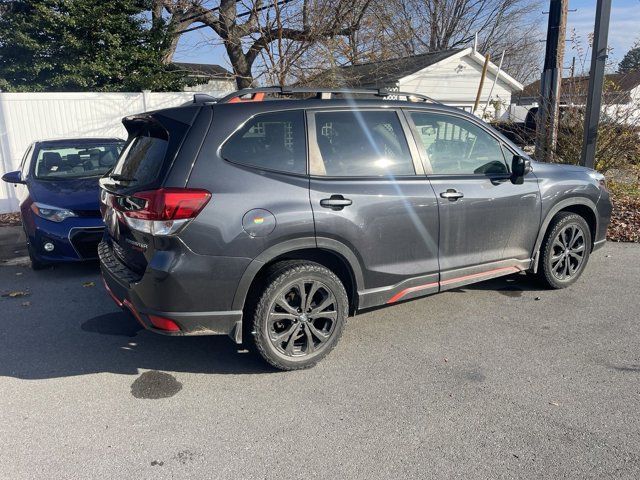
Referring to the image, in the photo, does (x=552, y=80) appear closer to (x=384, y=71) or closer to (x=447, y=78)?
(x=384, y=71)

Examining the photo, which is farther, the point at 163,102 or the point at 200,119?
the point at 163,102

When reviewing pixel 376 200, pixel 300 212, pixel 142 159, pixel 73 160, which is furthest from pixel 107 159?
pixel 376 200

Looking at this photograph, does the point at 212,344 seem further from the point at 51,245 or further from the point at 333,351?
the point at 51,245

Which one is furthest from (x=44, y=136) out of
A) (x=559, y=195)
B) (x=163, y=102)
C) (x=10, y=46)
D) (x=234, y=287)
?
(x=559, y=195)

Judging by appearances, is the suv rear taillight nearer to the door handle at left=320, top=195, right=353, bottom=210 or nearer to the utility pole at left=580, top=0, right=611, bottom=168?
the door handle at left=320, top=195, right=353, bottom=210

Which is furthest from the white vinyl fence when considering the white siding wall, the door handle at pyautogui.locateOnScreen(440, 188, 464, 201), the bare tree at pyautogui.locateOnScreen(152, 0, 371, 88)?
the white siding wall

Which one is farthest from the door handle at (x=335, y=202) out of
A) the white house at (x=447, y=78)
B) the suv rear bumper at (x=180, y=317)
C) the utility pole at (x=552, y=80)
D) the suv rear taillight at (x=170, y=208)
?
the white house at (x=447, y=78)

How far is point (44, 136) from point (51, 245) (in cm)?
575

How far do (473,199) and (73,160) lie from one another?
5529mm

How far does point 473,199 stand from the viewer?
4266 millimetres

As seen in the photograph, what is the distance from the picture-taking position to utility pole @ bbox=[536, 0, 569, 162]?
825 cm

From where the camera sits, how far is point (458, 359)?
12.6 ft

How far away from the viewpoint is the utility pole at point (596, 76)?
7629 millimetres

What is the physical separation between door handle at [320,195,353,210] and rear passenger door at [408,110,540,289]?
2.89 feet
